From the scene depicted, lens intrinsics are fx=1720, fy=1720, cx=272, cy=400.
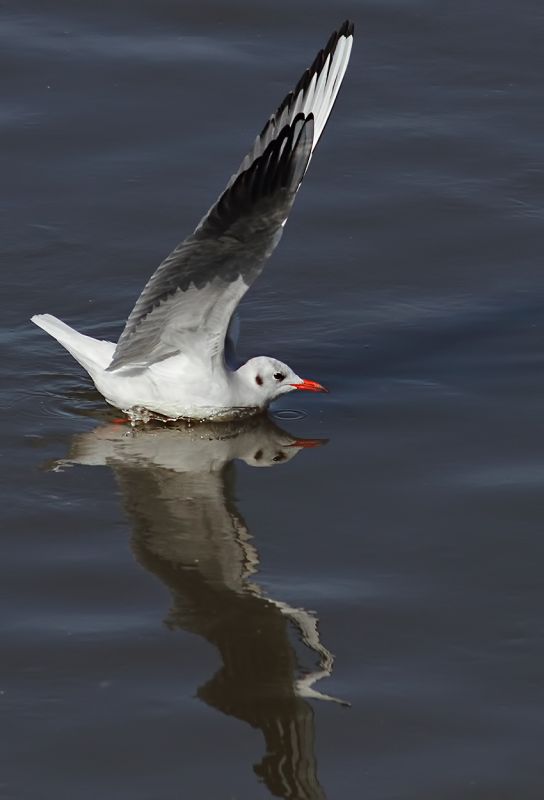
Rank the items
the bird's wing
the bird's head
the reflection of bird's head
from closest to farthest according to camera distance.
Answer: the bird's wing
the reflection of bird's head
the bird's head

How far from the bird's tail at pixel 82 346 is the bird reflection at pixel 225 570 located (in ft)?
1.13

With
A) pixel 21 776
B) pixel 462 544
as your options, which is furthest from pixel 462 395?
pixel 21 776

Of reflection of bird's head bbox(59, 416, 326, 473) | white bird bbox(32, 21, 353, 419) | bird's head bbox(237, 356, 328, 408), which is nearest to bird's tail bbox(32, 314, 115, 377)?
white bird bbox(32, 21, 353, 419)

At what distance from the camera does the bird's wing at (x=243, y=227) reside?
24.8ft

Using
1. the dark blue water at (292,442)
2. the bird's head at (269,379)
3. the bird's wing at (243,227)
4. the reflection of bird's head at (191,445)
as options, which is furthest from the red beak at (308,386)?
the bird's wing at (243,227)

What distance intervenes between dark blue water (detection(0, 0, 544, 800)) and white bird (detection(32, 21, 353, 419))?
206mm

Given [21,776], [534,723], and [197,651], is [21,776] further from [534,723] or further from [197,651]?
[534,723]

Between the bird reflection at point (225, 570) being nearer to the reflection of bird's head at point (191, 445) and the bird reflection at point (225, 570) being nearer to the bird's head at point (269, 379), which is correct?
the reflection of bird's head at point (191, 445)

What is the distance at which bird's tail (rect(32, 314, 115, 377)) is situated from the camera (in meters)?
8.94

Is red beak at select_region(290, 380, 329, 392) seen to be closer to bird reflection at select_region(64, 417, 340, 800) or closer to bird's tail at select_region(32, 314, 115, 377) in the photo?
bird reflection at select_region(64, 417, 340, 800)

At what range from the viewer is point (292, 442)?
8.76 metres

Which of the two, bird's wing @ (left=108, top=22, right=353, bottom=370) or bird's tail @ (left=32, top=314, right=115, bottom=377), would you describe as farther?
bird's tail @ (left=32, top=314, right=115, bottom=377)

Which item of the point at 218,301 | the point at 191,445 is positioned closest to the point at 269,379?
the point at 191,445

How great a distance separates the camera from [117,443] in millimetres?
8695
